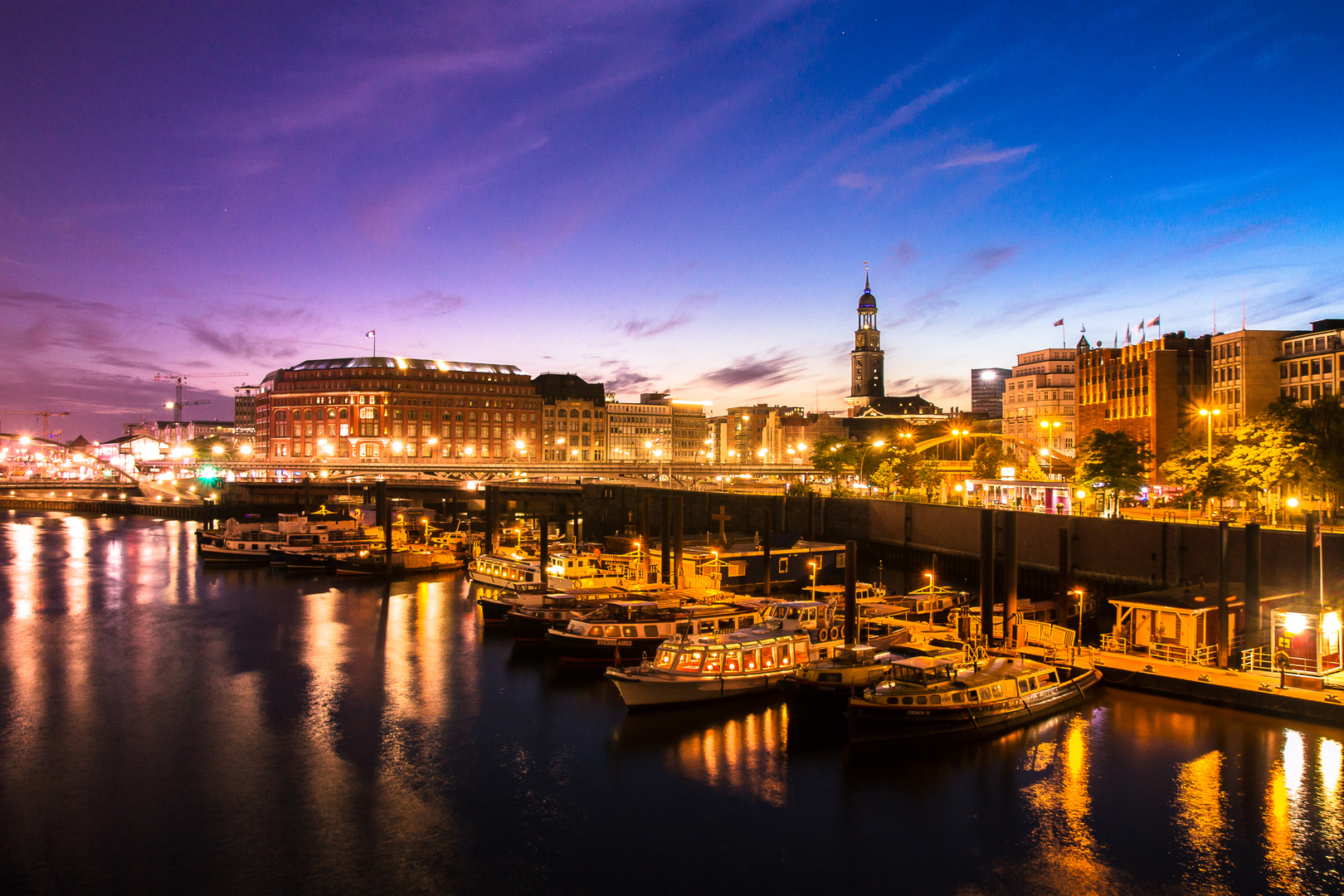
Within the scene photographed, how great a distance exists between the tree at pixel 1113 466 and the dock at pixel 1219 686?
3472cm

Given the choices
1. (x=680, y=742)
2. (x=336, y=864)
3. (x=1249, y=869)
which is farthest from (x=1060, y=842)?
(x=336, y=864)

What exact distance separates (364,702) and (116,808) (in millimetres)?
9611

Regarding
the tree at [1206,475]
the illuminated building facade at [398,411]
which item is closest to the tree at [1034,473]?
the tree at [1206,475]

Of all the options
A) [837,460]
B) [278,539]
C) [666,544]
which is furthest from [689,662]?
[837,460]

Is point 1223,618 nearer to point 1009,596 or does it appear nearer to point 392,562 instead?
point 1009,596

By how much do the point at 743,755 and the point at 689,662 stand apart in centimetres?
464

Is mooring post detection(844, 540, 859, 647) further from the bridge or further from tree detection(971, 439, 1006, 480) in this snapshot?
the bridge

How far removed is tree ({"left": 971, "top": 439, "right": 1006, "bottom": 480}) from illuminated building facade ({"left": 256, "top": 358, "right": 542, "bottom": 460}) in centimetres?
9222

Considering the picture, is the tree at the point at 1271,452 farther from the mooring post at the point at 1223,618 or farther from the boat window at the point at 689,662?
the boat window at the point at 689,662

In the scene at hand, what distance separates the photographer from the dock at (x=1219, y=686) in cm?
2614

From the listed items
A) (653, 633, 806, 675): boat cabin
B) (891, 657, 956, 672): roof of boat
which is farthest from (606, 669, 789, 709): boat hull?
(891, 657, 956, 672): roof of boat

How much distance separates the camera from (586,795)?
2308 cm

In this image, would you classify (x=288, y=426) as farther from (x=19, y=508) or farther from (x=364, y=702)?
(x=364, y=702)

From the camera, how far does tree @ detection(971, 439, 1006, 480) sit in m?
86.1
